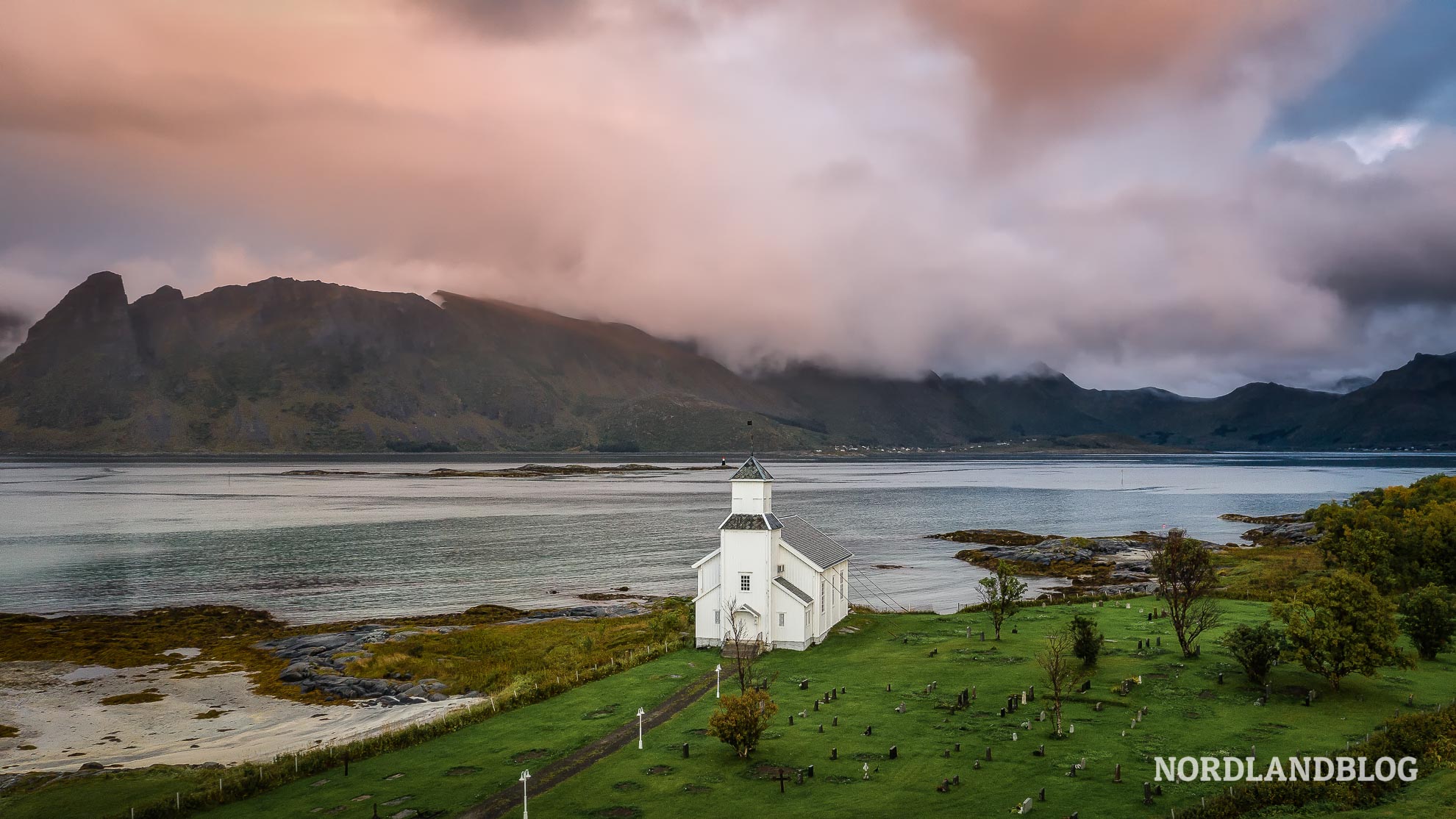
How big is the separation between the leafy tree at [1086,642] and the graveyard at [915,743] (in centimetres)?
122

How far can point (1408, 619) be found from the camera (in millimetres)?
45906

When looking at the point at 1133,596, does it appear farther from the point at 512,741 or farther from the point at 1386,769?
the point at 512,741

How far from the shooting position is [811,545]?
61156mm

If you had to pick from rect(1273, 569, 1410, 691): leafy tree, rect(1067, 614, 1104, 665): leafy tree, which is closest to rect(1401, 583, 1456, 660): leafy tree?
rect(1273, 569, 1410, 691): leafy tree

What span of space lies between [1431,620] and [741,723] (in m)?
38.2

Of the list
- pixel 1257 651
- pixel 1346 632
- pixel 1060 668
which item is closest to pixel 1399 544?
pixel 1346 632

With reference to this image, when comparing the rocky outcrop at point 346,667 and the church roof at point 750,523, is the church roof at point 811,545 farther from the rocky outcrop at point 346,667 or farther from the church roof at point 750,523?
the rocky outcrop at point 346,667

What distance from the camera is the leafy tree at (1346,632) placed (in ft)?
125

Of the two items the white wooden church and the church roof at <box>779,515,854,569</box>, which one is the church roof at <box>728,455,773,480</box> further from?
the church roof at <box>779,515,854,569</box>

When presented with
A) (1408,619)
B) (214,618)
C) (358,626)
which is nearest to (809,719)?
(1408,619)

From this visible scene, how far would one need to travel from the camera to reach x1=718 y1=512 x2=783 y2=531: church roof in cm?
5581

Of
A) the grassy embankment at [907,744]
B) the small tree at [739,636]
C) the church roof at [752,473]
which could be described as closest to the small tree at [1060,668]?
the grassy embankment at [907,744]

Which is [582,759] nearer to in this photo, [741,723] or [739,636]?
[741,723]

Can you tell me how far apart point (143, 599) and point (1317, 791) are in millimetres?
103829
